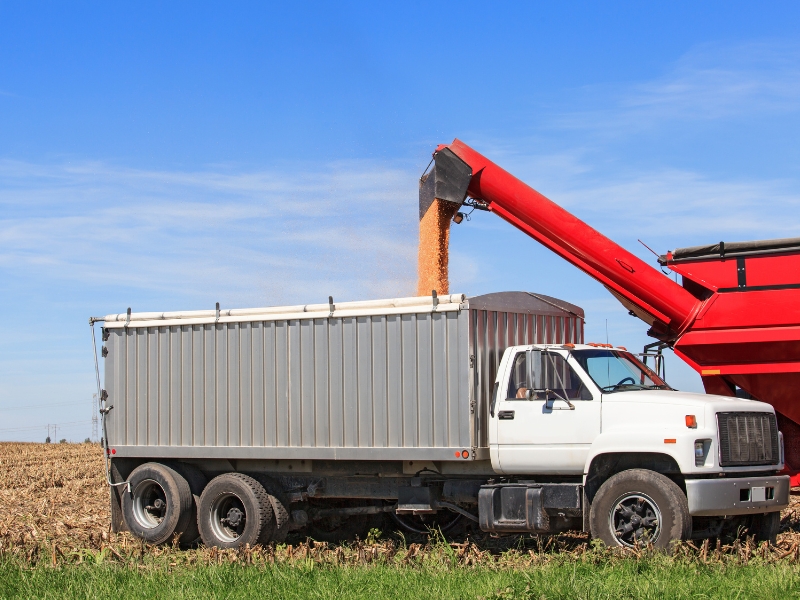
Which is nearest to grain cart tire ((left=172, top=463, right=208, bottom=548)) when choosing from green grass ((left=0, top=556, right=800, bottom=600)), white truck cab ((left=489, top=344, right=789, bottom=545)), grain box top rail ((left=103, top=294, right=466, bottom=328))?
grain box top rail ((left=103, top=294, right=466, bottom=328))

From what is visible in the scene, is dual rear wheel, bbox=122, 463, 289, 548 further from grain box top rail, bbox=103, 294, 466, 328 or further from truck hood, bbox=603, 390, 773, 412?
truck hood, bbox=603, 390, 773, 412

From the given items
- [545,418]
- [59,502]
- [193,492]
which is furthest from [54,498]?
[545,418]

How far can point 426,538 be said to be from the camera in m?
14.4

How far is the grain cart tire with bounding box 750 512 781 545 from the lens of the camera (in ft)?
38.5

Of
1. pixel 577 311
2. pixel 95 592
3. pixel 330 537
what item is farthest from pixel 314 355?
pixel 95 592

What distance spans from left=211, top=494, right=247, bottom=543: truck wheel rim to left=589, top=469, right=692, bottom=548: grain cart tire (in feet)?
15.9

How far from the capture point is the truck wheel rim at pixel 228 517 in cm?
1378

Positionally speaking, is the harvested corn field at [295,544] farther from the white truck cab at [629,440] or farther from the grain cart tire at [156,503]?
the white truck cab at [629,440]

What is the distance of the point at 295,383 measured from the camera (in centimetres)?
1362

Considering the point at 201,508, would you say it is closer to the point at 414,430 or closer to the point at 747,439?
the point at 414,430

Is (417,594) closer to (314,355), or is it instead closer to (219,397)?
(314,355)

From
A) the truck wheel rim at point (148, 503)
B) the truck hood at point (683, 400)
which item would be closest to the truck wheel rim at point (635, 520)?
the truck hood at point (683, 400)

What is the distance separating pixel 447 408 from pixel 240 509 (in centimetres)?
343

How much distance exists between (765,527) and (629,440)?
2011 millimetres
